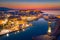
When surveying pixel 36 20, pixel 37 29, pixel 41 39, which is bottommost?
pixel 41 39

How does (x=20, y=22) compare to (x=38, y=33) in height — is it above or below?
above

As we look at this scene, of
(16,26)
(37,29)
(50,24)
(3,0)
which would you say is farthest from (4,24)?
(50,24)

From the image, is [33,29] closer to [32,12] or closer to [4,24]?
[32,12]

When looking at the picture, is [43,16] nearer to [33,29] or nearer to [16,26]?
[33,29]

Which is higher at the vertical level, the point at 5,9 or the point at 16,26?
the point at 5,9

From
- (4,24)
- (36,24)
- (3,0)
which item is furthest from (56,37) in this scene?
(3,0)

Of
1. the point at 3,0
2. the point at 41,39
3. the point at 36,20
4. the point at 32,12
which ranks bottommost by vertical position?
the point at 41,39
